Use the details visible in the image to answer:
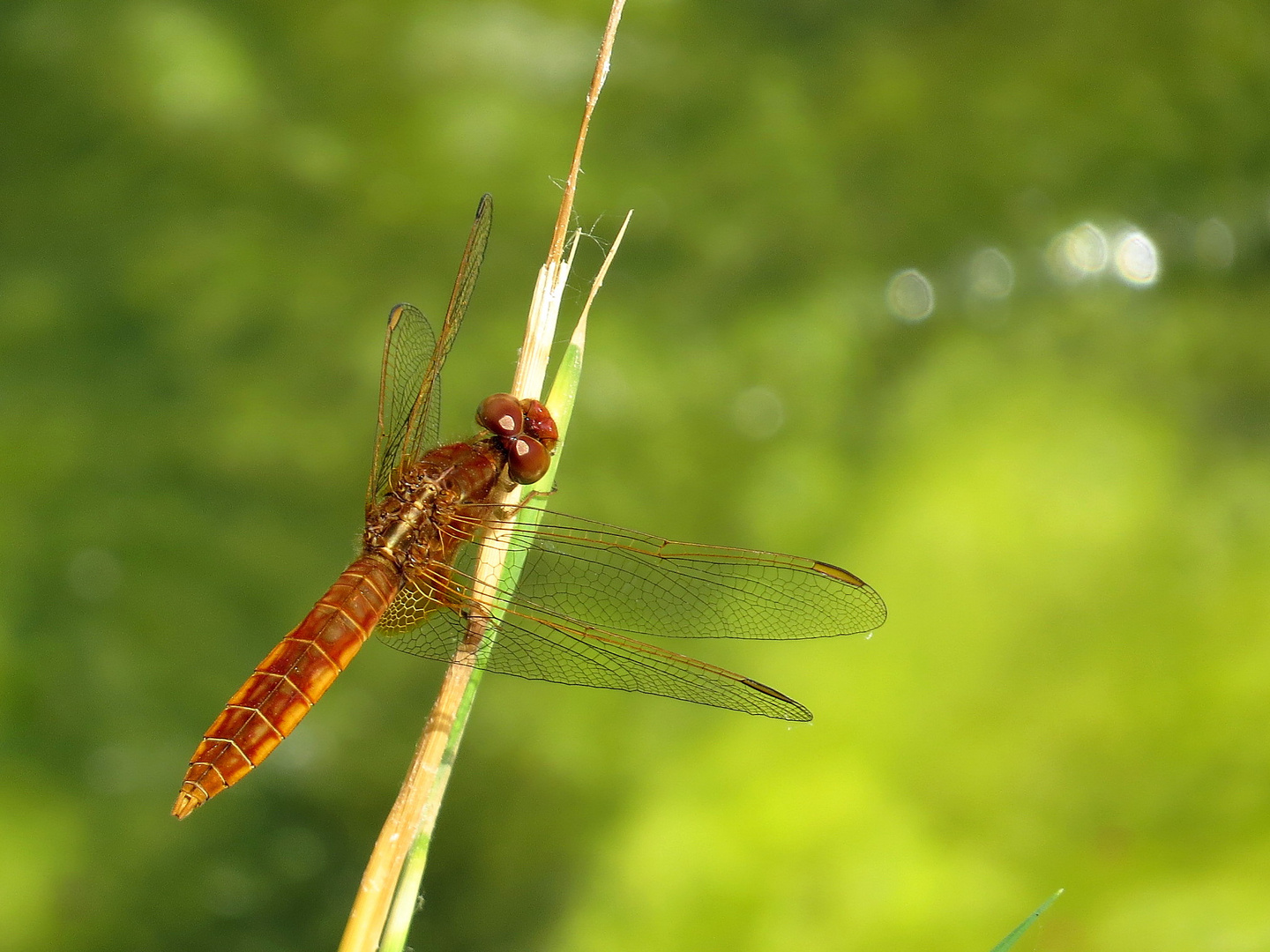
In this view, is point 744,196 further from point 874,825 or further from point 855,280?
point 874,825

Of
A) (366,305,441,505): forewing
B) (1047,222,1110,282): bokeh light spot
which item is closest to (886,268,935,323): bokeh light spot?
(1047,222,1110,282): bokeh light spot

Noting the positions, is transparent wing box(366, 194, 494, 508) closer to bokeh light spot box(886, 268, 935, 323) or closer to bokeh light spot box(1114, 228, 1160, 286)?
bokeh light spot box(886, 268, 935, 323)

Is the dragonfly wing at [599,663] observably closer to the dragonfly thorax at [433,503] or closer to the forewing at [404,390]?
the dragonfly thorax at [433,503]

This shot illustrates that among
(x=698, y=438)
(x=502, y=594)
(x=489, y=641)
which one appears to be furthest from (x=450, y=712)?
(x=698, y=438)

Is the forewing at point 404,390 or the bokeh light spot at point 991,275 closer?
the forewing at point 404,390

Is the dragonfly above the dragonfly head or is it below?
below

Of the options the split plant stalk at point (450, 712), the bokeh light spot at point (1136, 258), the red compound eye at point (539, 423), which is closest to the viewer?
the split plant stalk at point (450, 712)

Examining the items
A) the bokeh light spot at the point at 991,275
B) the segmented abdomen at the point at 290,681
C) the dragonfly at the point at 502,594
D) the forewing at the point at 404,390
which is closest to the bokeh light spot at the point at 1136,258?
the bokeh light spot at the point at 991,275
